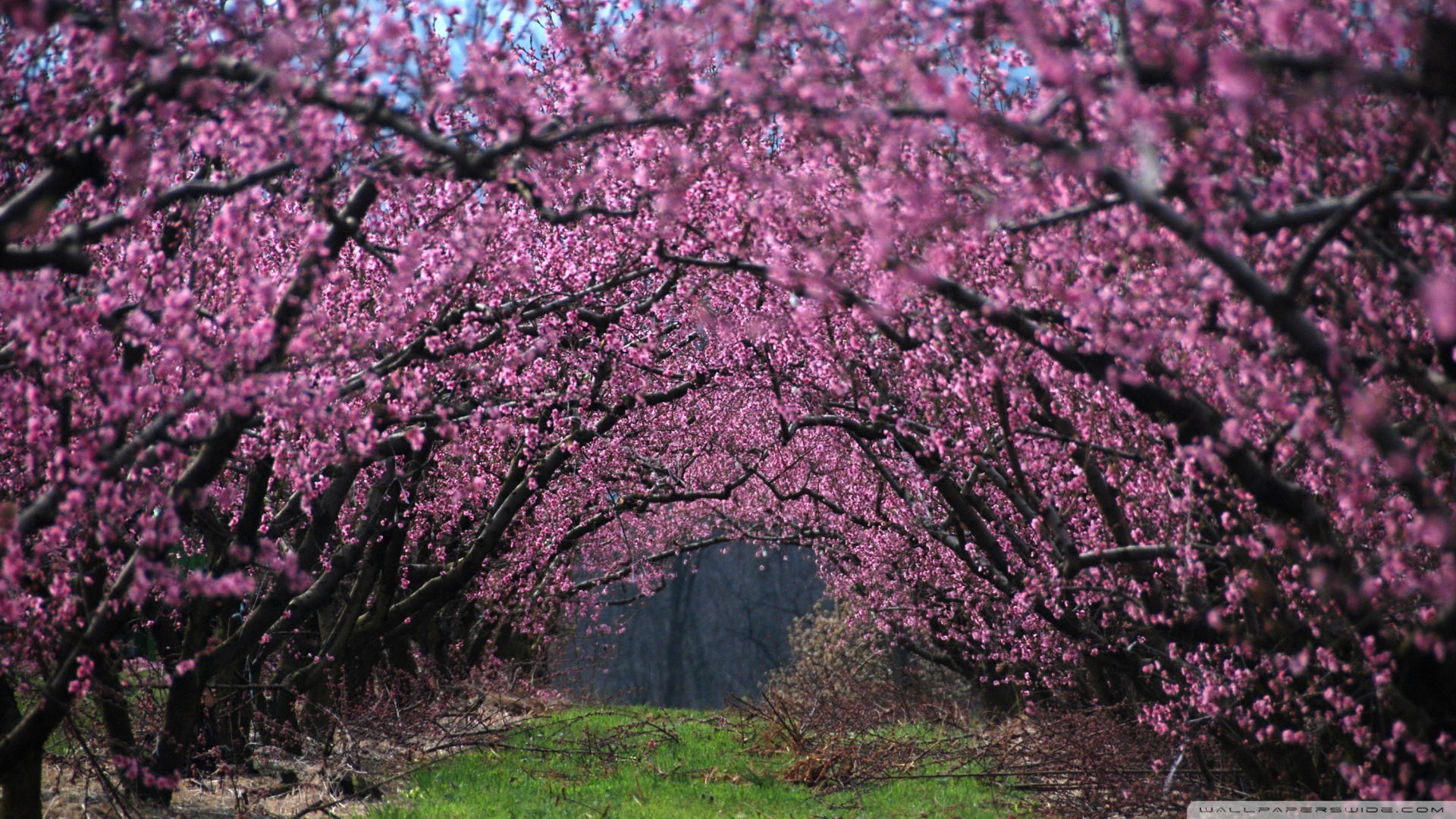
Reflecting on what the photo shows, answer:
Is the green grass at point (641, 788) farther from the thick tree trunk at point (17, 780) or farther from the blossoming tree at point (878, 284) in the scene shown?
the thick tree trunk at point (17, 780)

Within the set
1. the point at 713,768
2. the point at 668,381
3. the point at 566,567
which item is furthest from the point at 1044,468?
the point at 566,567

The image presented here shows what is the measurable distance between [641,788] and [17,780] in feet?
16.7

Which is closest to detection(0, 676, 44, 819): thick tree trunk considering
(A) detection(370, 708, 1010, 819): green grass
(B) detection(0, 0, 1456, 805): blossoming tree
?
(B) detection(0, 0, 1456, 805): blossoming tree

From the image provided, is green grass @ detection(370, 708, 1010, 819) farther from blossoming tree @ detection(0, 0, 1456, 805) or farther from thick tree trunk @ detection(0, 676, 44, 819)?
thick tree trunk @ detection(0, 676, 44, 819)

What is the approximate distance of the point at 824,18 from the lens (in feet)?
14.5

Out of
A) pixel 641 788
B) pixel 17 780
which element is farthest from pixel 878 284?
pixel 641 788

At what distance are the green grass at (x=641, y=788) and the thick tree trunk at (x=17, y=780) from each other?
8.51 ft

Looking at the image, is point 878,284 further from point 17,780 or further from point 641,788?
point 641,788

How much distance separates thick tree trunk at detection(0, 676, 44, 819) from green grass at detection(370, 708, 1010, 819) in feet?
8.51

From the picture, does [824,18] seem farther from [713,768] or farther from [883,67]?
[713,768]

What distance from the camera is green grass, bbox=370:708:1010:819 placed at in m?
8.72

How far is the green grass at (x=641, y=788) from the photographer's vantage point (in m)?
8.72

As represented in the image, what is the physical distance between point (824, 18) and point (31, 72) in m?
3.34

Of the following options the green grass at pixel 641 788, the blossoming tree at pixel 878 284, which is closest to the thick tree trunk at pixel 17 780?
the blossoming tree at pixel 878 284
